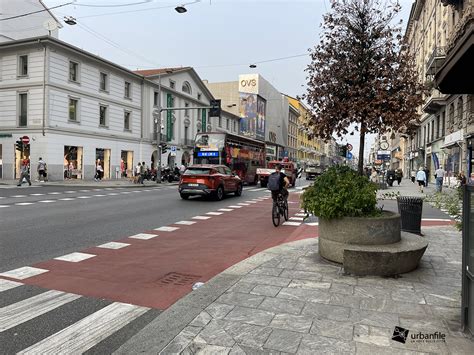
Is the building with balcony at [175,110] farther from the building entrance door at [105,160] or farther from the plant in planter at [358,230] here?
the plant in planter at [358,230]

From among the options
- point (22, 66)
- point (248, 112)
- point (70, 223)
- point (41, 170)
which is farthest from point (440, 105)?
point (248, 112)

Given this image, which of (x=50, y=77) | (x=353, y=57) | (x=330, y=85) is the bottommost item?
(x=330, y=85)

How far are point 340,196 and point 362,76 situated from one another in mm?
2945

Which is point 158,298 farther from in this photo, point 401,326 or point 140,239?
point 140,239

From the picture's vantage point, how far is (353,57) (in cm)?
777

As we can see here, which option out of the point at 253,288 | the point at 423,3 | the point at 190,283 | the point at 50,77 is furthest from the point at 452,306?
the point at 423,3

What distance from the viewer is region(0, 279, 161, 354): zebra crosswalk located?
348cm

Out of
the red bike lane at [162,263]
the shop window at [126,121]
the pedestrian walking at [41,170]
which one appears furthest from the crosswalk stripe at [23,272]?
the shop window at [126,121]

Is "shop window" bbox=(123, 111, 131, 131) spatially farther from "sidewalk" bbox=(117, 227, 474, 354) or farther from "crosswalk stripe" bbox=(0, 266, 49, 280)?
"sidewalk" bbox=(117, 227, 474, 354)

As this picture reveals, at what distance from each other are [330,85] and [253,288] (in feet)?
15.4

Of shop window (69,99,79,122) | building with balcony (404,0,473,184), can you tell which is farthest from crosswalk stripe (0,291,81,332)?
shop window (69,99,79,122)

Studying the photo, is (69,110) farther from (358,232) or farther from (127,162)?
(358,232)

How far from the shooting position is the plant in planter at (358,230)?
17.5ft

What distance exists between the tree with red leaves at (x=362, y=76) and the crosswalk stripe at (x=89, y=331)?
537 centimetres
